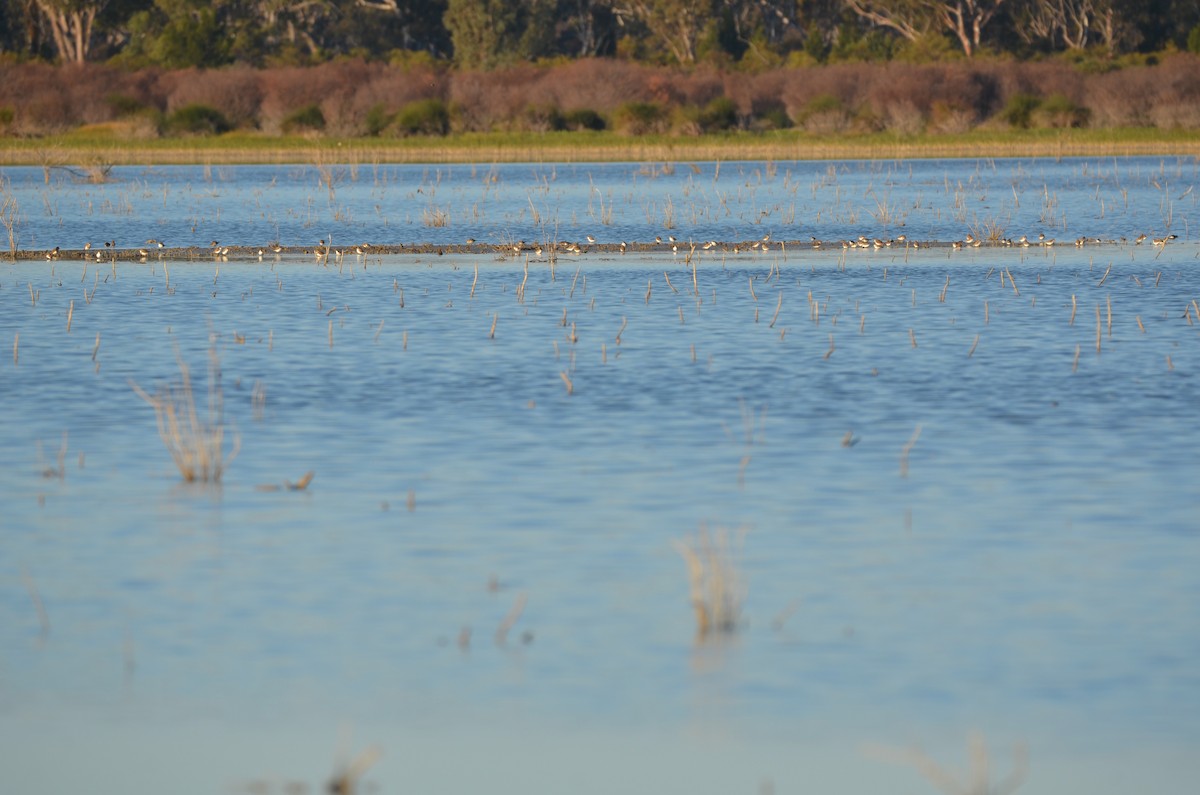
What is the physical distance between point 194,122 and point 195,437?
57.8 meters

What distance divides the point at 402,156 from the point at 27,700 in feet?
171

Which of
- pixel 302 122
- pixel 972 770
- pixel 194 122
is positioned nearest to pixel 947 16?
pixel 302 122

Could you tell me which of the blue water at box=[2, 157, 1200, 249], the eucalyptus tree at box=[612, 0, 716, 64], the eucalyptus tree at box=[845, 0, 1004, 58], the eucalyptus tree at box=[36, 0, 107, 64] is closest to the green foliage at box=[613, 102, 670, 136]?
the blue water at box=[2, 157, 1200, 249]

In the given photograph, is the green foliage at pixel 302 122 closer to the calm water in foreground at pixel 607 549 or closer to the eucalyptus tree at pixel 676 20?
the eucalyptus tree at pixel 676 20

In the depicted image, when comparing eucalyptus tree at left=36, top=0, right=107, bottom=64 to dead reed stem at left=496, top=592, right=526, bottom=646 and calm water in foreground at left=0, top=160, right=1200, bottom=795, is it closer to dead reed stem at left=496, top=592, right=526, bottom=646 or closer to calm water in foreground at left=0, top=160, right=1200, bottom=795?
calm water in foreground at left=0, top=160, right=1200, bottom=795

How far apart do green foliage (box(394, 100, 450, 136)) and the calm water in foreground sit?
45256 mm

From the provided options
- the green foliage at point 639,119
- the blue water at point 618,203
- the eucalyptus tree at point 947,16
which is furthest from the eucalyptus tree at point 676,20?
the blue water at point 618,203

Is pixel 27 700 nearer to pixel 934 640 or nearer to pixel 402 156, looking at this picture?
pixel 934 640

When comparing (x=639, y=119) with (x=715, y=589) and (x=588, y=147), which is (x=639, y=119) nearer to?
(x=588, y=147)

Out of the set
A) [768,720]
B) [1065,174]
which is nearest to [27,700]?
[768,720]

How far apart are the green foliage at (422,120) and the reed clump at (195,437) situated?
5133 cm

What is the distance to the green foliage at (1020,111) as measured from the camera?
2562 inches

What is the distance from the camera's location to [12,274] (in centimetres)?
2750

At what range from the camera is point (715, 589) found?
872 cm
